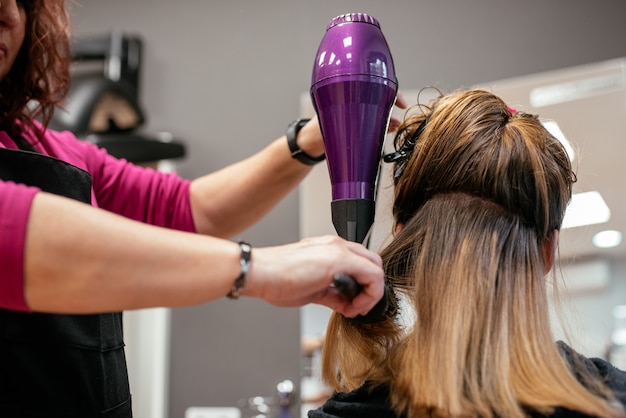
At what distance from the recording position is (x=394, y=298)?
971mm

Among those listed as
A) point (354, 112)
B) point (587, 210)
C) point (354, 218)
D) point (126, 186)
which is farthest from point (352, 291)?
point (587, 210)

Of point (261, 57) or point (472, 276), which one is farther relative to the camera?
point (261, 57)

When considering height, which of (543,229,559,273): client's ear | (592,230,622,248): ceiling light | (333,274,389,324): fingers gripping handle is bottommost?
(333,274,389,324): fingers gripping handle

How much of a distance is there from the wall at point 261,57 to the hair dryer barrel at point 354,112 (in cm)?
87

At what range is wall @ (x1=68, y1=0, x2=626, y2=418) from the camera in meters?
2.03

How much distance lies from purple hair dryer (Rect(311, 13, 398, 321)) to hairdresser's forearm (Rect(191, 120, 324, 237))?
37 cm

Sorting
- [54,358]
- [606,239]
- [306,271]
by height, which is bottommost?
[54,358]

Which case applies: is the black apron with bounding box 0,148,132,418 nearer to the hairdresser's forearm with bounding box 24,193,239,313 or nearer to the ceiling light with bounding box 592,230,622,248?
the hairdresser's forearm with bounding box 24,193,239,313

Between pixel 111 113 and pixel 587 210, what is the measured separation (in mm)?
→ 1494

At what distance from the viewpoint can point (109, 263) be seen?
0.69 m

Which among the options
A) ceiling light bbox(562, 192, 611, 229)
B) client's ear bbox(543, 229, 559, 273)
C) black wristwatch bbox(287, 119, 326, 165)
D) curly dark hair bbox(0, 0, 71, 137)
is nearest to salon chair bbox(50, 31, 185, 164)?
curly dark hair bbox(0, 0, 71, 137)

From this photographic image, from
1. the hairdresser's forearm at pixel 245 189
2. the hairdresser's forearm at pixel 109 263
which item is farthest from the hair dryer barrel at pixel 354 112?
the hairdresser's forearm at pixel 245 189

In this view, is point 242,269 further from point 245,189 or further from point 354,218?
point 245,189

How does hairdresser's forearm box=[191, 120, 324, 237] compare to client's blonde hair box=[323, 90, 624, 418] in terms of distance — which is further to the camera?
hairdresser's forearm box=[191, 120, 324, 237]
